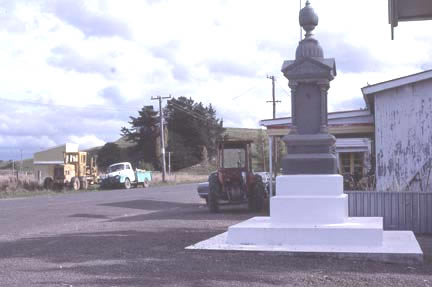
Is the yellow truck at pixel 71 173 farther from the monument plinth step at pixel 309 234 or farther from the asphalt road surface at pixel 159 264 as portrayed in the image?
the monument plinth step at pixel 309 234

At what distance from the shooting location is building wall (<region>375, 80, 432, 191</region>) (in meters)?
16.1

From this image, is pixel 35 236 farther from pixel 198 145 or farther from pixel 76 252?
pixel 198 145

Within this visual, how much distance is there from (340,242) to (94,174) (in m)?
39.5

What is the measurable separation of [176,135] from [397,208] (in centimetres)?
6954

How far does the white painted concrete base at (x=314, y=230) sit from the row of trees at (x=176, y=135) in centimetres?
7016

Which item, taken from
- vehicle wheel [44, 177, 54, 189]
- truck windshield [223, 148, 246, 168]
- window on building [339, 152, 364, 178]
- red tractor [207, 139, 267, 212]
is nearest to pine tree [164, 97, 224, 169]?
vehicle wheel [44, 177, 54, 189]

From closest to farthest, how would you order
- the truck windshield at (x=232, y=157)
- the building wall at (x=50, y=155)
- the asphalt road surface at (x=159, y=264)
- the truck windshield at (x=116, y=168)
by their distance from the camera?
the asphalt road surface at (x=159, y=264) < the truck windshield at (x=232, y=157) < the truck windshield at (x=116, y=168) < the building wall at (x=50, y=155)

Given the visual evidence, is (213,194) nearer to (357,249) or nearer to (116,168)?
(357,249)

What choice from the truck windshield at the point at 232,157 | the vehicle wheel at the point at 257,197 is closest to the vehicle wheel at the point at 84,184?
the truck windshield at the point at 232,157

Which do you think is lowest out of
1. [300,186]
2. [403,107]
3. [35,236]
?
[35,236]

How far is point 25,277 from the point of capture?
8875mm

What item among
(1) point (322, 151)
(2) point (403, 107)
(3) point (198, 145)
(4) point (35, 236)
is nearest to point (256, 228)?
(1) point (322, 151)

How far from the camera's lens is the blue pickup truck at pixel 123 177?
4622cm

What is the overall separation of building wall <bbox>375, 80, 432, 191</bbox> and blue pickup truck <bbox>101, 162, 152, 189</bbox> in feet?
103
